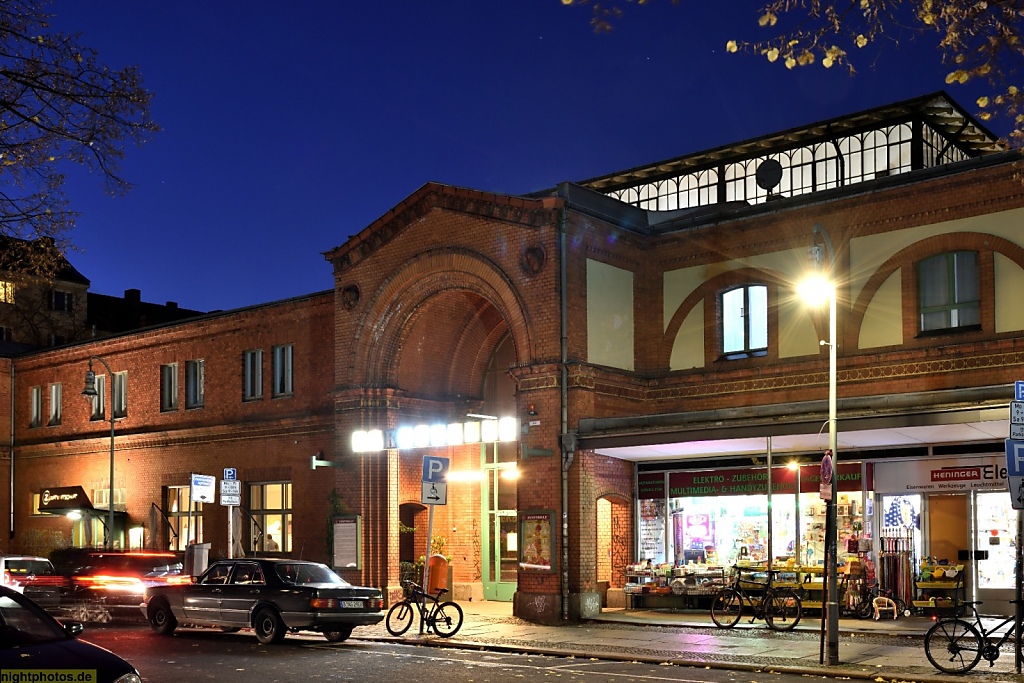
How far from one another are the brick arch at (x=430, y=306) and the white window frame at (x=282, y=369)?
13.4ft

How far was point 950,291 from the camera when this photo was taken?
23.8 meters

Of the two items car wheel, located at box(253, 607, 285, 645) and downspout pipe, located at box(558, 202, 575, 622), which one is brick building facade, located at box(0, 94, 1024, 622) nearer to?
downspout pipe, located at box(558, 202, 575, 622)

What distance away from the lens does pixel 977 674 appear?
16672mm

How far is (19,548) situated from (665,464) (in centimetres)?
2599

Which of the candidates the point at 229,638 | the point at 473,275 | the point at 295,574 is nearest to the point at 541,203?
the point at 473,275

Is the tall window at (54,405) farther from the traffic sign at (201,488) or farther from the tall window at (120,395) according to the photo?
the traffic sign at (201,488)

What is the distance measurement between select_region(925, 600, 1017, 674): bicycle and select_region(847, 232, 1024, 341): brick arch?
8310mm

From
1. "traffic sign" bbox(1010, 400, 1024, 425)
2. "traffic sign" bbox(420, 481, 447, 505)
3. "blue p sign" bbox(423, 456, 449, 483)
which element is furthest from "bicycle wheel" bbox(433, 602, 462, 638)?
"traffic sign" bbox(1010, 400, 1024, 425)

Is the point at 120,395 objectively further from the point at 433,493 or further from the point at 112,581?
the point at 433,493

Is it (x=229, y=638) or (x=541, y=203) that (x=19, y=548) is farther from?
(x=541, y=203)

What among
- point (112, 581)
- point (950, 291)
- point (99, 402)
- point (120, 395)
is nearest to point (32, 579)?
point (112, 581)

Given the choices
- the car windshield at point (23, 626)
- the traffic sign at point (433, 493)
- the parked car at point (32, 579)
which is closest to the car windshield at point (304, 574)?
the traffic sign at point (433, 493)

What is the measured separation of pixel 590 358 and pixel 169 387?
16.5 metres

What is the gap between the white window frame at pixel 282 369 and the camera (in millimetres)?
33344
